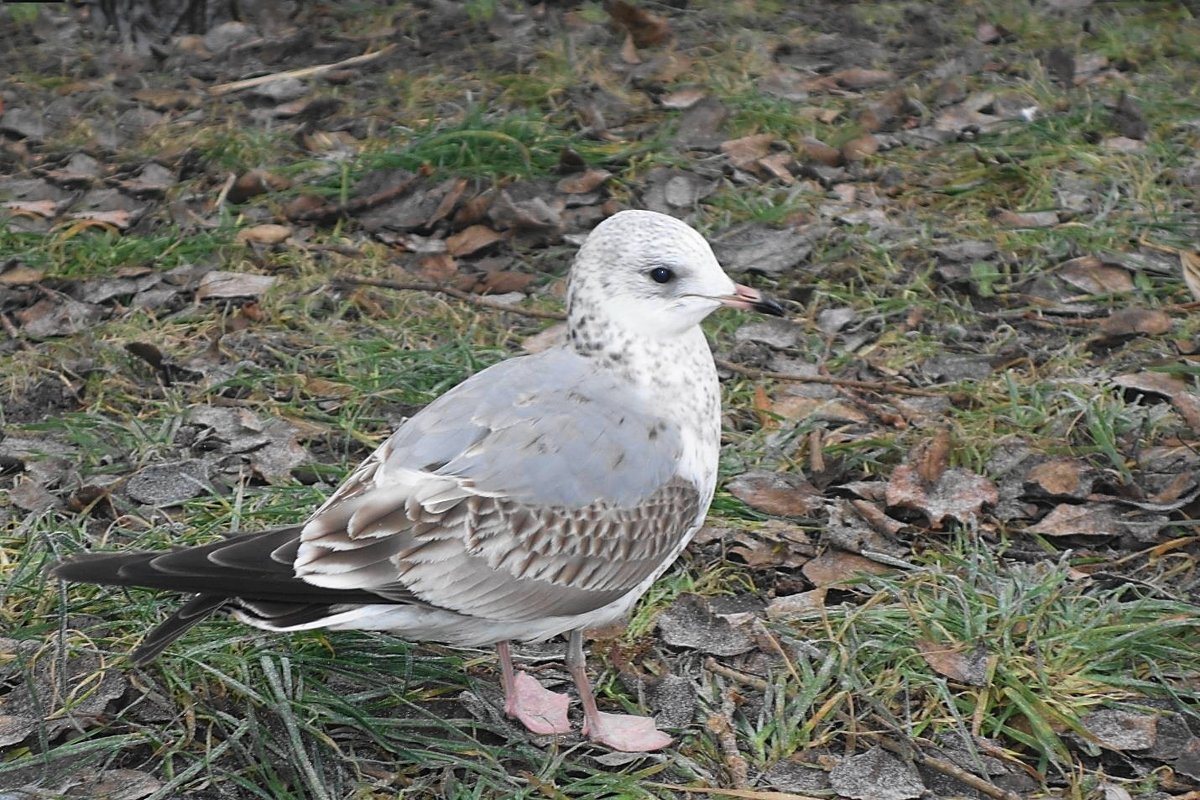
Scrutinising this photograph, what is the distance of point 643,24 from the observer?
289 inches

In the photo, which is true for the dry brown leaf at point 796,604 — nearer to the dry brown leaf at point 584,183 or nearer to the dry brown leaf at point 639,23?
the dry brown leaf at point 584,183

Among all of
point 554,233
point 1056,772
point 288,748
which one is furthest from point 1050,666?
point 554,233

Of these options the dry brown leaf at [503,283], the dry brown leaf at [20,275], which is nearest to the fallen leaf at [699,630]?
the dry brown leaf at [503,283]

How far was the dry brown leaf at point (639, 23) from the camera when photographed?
7.31 m

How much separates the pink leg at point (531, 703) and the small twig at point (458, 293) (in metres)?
1.80

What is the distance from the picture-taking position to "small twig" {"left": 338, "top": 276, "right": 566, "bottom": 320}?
495 cm

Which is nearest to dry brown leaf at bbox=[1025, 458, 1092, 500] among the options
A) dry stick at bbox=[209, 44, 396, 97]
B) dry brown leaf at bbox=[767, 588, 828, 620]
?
dry brown leaf at bbox=[767, 588, 828, 620]

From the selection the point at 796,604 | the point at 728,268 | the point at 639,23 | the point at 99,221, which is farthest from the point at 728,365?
the point at 639,23

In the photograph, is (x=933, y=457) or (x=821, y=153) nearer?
(x=933, y=457)

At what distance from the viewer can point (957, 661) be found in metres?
3.26

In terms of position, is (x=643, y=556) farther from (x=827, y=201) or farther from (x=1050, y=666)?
(x=827, y=201)

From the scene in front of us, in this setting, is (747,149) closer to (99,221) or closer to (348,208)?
(348,208)

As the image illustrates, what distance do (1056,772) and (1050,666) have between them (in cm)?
26

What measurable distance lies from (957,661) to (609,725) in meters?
0.78
